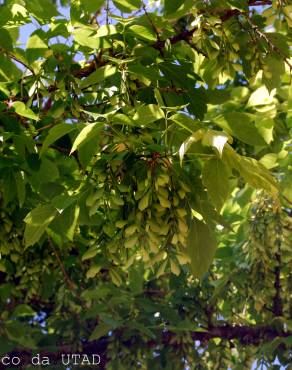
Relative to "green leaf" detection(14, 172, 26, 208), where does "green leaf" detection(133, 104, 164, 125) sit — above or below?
above

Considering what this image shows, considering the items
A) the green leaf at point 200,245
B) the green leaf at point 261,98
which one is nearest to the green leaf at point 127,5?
the green leaf at point 200,245

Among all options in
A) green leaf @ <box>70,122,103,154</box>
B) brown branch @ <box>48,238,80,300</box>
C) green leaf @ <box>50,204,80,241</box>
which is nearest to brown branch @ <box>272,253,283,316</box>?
brown branch @ <box>48,238,80,300</box>

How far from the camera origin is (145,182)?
5.83ft

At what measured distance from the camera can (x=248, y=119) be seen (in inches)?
67.7

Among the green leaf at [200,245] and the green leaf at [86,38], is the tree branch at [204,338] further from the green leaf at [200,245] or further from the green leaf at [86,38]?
the green leaf at [86,38]

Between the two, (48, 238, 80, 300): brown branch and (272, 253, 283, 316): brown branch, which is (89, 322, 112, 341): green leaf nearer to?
(48, 238, 80, 300): brown branch

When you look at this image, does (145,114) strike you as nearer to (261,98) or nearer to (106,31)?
(106,31)

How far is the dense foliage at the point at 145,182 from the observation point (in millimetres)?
1800

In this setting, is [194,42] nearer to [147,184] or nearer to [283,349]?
[147,184]

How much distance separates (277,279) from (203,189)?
172cm

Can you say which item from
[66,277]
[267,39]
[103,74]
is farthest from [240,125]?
[66,277]

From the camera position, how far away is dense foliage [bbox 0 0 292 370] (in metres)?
1.80

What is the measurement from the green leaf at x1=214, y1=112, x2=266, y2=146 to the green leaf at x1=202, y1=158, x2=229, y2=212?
0.10 metres

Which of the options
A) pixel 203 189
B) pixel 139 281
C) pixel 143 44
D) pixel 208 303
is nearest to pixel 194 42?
pixel 143 44
